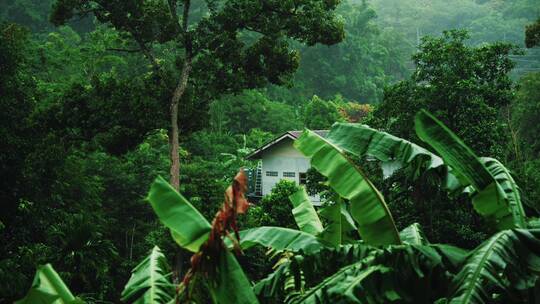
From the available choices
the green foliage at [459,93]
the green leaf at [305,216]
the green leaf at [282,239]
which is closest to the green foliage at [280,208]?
the green foliage at [459,93]

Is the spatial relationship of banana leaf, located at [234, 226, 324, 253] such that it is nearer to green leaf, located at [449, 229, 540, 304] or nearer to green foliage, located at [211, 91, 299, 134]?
green leaf, located at [449, 229, 540, 304]

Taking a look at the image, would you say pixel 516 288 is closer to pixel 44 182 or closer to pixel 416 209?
pixel 416 209

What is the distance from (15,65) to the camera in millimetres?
13180

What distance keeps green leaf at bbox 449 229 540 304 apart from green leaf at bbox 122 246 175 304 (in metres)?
2.36

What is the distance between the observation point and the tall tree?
15.6 m

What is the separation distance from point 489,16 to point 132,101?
60.8 m

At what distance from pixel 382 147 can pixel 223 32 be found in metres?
10.9

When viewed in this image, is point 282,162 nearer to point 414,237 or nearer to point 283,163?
point 283,163

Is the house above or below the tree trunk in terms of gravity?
below

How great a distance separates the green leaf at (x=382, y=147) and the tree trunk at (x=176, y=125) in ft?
33.4

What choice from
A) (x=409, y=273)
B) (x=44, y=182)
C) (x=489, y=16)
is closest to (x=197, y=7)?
(x=489, y=16)

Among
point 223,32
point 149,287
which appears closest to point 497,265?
point 149,287

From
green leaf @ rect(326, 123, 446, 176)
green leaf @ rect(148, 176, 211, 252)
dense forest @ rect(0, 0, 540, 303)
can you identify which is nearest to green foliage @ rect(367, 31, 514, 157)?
dense forest @ rect(0, 0, 540, 303)

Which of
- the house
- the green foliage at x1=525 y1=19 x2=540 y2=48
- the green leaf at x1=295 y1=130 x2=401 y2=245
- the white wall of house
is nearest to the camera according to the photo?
the green leaf at x1=295 y1=130 x2=401 y2=245
